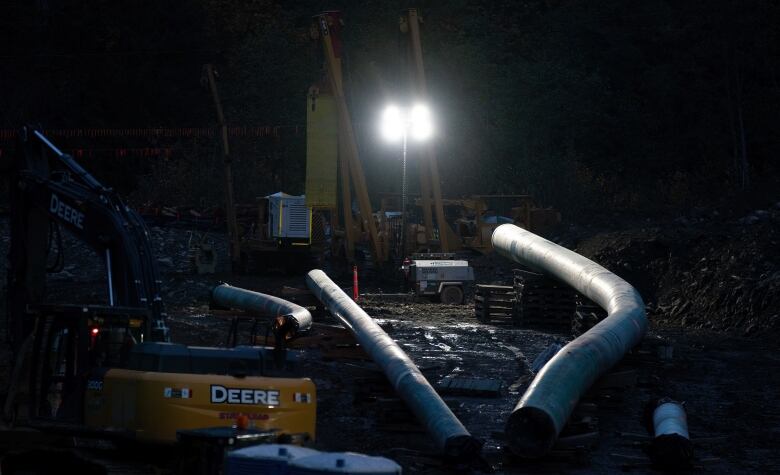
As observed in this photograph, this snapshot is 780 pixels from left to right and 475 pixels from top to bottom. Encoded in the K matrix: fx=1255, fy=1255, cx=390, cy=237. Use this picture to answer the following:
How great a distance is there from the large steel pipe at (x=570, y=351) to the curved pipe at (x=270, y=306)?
541 centimetres

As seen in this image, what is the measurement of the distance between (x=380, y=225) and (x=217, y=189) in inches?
763

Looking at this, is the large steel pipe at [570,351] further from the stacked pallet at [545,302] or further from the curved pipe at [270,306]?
the curved pipe at [270,306]

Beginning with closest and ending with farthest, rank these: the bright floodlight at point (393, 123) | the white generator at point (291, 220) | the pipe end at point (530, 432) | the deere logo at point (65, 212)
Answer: the pipe end at point (530, 432), the deere logo at point (65, 212), the bright floodlight at point (393, 123), the white generator at point (291, 220)

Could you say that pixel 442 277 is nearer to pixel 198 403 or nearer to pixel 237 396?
pixel 237 396

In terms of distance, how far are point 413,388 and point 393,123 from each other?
22214 millimetres

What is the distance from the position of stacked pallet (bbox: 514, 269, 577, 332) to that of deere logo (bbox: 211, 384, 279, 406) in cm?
1669

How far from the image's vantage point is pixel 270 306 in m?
25.6

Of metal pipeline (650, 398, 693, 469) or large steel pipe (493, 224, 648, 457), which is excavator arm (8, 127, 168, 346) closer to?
large steel pipe (493, 224, 648, 457)

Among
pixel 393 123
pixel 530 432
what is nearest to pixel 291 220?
pixel 393 123

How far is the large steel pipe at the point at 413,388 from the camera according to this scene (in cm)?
1377

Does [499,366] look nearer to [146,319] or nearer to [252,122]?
[146,319]

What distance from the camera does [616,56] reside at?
196 ft

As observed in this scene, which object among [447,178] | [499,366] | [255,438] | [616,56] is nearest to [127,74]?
[447,178]

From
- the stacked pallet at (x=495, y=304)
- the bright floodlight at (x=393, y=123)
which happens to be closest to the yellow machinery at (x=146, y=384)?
the stacked pallet at (x=495, y=304)
